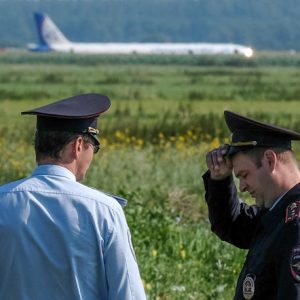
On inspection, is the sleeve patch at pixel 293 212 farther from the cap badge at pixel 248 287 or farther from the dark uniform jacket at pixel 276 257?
the cap badge at pixel 248 287

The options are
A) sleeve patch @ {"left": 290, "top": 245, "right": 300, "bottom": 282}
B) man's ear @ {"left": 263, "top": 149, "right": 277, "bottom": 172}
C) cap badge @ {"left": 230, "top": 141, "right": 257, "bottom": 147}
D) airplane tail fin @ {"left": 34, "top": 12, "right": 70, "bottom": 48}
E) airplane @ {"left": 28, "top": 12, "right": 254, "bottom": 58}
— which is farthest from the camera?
airplane @ {"left": 28, "top": 12, "right": 254, "bottom": 58}

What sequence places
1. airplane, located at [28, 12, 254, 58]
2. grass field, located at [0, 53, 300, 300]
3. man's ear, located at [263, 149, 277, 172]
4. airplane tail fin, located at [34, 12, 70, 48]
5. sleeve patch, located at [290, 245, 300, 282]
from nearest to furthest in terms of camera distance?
1. sleeve patch, located at [290, 245, 300, 282]
2. man's ear, located at [263, 149, 277, 172]
3. grass field, located at [0, 53, 300, 300]
4. airplane tail fin, located at [34, 12, 70, 48]
5. airplane, located at [28, 12, 254, 58]

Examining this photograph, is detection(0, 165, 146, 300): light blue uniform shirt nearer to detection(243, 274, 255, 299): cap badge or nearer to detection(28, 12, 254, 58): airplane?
detection(243, 274, 255, 299): cap badge

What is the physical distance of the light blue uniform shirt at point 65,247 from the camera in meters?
3.50

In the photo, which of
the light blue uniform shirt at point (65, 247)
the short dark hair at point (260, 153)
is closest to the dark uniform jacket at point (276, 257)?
the short dark hair at point (260, 153)

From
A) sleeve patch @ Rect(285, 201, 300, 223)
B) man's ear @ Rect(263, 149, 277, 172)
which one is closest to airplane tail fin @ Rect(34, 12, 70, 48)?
man's ear @ Rect(263, 149, 277, 172)

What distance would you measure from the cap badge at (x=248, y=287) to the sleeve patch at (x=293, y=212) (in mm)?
210

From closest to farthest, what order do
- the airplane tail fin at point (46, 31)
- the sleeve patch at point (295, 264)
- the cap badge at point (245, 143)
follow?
the sleeve patch at point (295, 264), the cap badge at point (245, 143), the airplane tail fin at point (46, 31)

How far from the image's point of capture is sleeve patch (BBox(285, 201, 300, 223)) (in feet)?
11.1

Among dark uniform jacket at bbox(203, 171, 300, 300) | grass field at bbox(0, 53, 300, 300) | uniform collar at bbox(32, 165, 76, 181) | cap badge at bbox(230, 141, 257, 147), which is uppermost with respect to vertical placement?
cap badge at bbox(230, 141, 257, 147)

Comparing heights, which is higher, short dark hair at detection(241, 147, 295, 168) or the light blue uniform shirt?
short dark hair at detection(241, 147, 295, 168)

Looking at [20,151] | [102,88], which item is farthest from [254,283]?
[102,88]

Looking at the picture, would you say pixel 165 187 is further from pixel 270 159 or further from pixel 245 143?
pixel 270 159

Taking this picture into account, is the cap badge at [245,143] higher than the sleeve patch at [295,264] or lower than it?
higher
